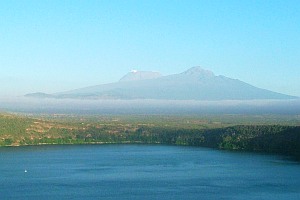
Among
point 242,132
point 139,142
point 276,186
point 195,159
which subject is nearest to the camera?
point 276,186

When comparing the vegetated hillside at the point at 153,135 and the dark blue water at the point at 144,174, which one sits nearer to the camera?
the dark blue water at the point at 144,174

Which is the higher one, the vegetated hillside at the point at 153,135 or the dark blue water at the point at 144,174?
the vegetated hillside at the point at 153,135

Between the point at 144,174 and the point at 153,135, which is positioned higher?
the point at 153,135

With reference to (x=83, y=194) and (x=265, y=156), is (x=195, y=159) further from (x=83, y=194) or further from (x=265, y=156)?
(x=83, y=194)

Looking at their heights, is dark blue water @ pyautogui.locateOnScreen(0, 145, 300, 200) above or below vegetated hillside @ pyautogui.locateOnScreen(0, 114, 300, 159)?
below

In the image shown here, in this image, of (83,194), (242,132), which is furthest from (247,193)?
(242,132)
